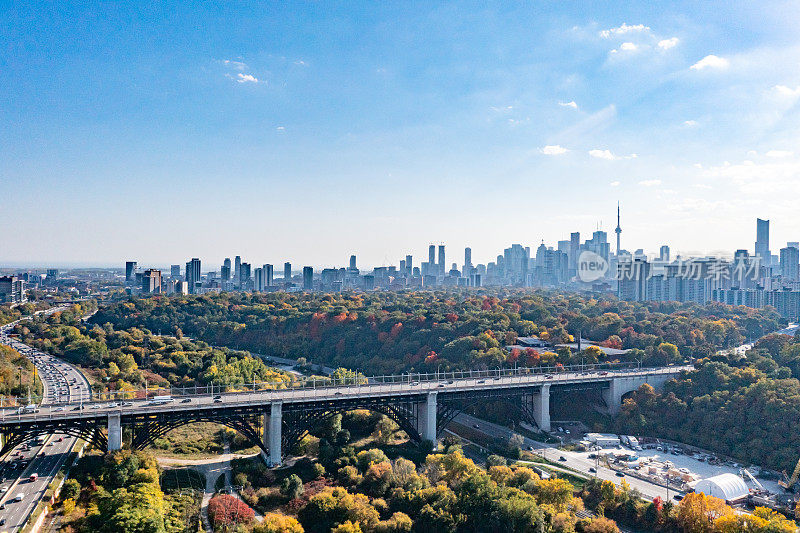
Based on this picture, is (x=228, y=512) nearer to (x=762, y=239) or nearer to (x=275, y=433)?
(x=275, y=433)

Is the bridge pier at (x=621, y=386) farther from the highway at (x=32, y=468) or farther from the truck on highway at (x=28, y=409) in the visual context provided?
the truck on highway at (x=28, y=409)

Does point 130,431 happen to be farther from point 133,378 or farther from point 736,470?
point 736,470

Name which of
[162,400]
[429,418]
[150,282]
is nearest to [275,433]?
[162,400]

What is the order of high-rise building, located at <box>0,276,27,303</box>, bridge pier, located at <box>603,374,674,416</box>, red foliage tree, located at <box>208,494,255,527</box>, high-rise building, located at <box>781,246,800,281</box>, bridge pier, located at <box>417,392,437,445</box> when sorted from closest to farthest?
red foliage tree, located at <box>208,494,255,527</box> → bridge pier, located at <box>417,392,437,445</box> → bridge pier, located at <box>603,374,674,416</box> → high-rise building, located at <box>0,276,27,303</box> → high-rise building, located at <box>781,246,800,281</box>

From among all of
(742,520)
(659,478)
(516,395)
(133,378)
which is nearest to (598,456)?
(659,478)

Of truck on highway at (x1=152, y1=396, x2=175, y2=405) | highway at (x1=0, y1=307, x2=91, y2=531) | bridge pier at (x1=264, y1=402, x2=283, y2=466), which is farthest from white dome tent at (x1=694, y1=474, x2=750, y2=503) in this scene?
highway at (x1=0, y1=307, x2=91, y2=531)

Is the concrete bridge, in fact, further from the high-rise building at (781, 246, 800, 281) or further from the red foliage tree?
the high-rise building at (781, 246, 800, 281)

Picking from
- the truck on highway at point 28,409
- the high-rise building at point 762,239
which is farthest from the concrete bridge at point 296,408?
the high-rise building at point 762,239
